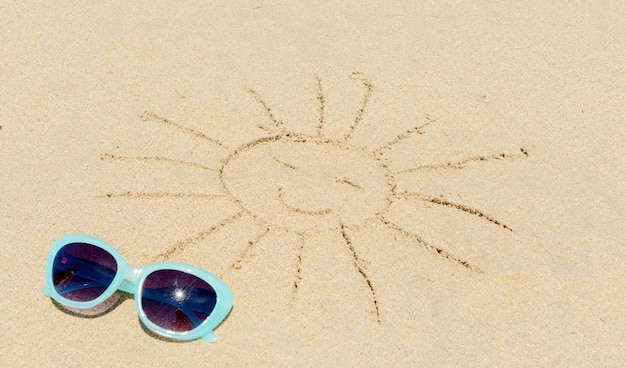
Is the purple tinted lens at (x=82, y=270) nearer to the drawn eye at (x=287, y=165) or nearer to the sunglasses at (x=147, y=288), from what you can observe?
the sunglasses at (x=147, y=288)

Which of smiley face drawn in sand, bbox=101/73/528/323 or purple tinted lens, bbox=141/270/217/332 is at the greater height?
smiley face drawn in sand, bbox=101/73/528/323

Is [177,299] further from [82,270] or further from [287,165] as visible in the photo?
[287,165]

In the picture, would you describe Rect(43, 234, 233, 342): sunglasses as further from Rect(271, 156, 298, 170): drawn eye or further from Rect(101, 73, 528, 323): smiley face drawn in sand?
Rect(271, 156, 298, 170): drawn eye

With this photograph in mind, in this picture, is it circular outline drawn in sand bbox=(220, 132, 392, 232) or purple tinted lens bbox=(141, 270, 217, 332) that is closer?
purple tinted lens bbox=(141, 270, 217, 332)

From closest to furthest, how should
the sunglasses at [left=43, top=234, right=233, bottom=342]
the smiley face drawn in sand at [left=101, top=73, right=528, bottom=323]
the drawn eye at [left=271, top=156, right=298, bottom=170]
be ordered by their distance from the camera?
the sunglasses at [left=43, top=234, right=233, bottom=342], the smiley face drawn in sand at [left=101, top=73, right=528, bottom=323], the drawn eye at [left=271, top=156, right=298, bottom=170]

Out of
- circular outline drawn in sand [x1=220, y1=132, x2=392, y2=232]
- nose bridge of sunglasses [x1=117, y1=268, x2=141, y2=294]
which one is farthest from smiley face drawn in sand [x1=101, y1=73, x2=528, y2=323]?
nose bridge of sunglasses [x1=117, y1=268, x2=141, y2=294]

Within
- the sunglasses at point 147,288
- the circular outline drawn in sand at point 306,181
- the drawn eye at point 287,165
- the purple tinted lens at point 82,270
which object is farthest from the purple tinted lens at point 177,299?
the drawn eye at point 287,165

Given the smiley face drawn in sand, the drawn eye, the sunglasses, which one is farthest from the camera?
the drawn eye

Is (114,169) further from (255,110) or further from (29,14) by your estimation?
(29,14)
